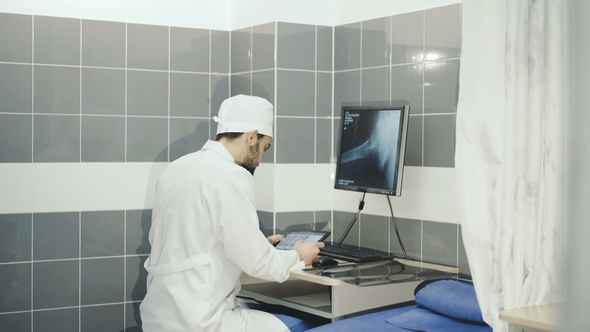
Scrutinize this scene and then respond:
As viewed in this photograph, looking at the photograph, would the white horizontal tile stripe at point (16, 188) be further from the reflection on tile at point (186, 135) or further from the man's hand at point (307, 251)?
the man's hand at point (307, 251)

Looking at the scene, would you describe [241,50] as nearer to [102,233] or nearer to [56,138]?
[56,138]

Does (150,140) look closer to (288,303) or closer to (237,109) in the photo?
(237,109)

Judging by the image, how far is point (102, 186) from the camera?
358cm

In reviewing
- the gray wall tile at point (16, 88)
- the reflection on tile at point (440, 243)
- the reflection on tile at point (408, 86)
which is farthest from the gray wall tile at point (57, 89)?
the reflection on tile at point (440, 243)

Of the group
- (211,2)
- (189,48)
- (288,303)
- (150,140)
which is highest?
(211,2)

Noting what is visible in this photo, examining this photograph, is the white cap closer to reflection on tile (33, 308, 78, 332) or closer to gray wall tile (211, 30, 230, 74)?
gray wall tile (211, 30, 230, 74)

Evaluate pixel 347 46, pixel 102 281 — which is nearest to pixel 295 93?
pixel 347 46

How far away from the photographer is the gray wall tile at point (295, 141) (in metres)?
3.61

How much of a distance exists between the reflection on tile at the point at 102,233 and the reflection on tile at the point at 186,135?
474mm

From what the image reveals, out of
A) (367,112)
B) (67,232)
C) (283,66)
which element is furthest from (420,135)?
(67,232)

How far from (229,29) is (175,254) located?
72.6 inches

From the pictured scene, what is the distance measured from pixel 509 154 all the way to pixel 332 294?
1116 mm

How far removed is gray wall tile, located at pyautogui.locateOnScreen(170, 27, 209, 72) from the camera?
375cm

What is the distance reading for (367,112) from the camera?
330 centimetres
